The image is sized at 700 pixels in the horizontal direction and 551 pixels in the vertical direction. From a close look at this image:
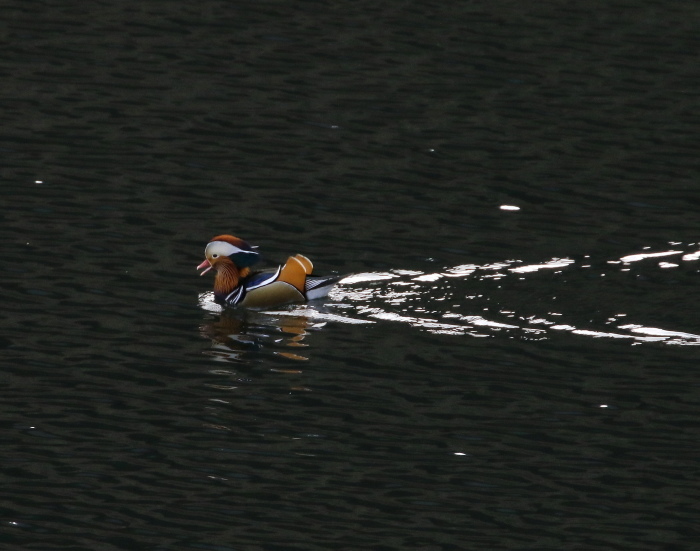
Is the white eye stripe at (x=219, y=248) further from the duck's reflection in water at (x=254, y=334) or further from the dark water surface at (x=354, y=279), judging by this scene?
the duck's reflection in water at (x=254, y=334)

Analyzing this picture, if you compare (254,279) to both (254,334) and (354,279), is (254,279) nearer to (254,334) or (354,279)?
(254,334)

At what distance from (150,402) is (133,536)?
3.35 meters

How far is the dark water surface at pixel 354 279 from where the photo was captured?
15.2 metres

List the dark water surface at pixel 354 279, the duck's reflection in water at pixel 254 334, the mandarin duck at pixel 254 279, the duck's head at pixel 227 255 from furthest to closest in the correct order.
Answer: the duck's head at pixel 227 255 < the mandarin duck at pixel 254 279 < the duck's reflection in water at pixel 254 334 < the dark water surface at pixel 354 279

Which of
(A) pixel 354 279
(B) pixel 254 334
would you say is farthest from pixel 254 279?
(A) pixel 354 279

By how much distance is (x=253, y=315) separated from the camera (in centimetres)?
2131

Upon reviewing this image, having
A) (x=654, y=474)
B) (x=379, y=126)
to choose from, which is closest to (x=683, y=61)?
(x=379, y=126)

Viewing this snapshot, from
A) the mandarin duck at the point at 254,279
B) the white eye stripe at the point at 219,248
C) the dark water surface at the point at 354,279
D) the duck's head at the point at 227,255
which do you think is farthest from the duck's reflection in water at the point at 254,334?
the white eye stripe at the point at 219,248

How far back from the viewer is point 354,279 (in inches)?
875

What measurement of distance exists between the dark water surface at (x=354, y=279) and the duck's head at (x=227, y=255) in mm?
586

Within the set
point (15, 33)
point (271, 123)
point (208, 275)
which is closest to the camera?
point (208, 275)

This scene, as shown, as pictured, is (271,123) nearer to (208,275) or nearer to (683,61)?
(208,275)

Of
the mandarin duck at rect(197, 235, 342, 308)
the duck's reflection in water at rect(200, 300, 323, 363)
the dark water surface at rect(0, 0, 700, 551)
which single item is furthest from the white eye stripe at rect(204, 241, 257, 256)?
the duck's reflection in water at rect(200, 300, 323, 363)

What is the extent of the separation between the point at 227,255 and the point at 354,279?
1.88 meters
